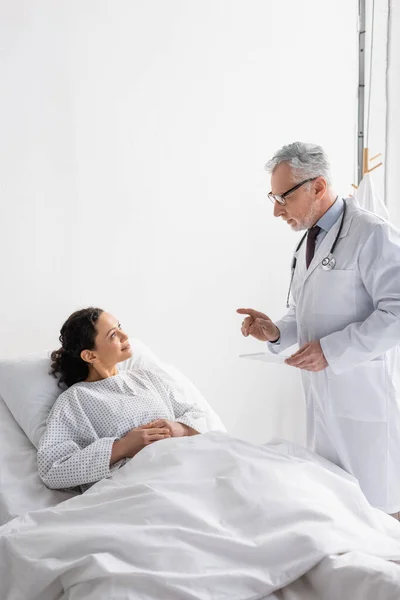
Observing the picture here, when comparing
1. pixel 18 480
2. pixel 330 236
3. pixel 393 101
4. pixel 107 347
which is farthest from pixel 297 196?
pixel 393 101

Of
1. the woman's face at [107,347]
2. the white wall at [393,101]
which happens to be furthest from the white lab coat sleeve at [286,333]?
the white wall at [393,101]

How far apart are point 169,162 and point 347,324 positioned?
4.10 feet

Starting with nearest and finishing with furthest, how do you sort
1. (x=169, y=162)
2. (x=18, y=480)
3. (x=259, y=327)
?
(x=18, y=480) < (x=259, y=327) < (x=169, y=162)

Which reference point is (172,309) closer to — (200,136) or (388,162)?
(200,136)

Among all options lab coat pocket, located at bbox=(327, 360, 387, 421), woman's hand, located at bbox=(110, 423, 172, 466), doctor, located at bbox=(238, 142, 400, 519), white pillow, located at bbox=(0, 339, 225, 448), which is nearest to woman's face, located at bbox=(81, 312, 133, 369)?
white pillow, located at bbox=(0, 339, 225, 448)

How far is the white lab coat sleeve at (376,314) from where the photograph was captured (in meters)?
1.97

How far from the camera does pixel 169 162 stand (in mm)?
2971

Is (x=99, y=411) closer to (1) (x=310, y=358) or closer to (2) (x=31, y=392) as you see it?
(2) (x=31, y=392)

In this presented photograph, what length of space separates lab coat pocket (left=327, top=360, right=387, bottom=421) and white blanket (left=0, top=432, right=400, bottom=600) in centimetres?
36

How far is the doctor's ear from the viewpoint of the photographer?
214 cm

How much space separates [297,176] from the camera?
2135 mm

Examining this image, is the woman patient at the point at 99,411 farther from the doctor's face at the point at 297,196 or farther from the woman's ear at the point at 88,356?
the doctor's face at the point at 297,196

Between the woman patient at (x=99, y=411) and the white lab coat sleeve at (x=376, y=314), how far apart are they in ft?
1.71

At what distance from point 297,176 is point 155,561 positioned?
125 centimetres
